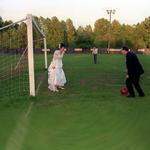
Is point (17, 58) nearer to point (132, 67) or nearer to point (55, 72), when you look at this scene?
point (55, 72)

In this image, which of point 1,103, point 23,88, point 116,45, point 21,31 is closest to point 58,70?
point 23,88

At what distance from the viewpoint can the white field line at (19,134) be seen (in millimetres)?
9391

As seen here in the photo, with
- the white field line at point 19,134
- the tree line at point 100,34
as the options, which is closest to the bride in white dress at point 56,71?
the white field line at point 19,134

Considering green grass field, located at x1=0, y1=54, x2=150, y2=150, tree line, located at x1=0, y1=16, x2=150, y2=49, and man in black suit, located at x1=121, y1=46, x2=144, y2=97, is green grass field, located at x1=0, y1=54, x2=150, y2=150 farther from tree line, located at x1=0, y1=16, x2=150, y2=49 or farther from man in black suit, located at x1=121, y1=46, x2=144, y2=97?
tree line, located at x1=0, y1=16, x2=150, y2=49

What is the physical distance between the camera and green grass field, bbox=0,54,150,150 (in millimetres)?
9648

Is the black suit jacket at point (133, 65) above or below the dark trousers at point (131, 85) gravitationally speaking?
above

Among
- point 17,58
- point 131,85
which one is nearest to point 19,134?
point 131,85

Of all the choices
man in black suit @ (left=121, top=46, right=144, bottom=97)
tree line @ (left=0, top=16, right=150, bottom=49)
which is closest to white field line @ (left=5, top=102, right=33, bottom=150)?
man in black suit @ (left=121, top=46, right=144, bottom=97)

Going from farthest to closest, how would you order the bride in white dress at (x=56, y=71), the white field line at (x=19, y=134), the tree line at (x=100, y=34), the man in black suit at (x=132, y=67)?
the tree line at (x=100, y=34) → the bride in white dress at (x=56, y=71) → the man in black suit at (x=132, y=67) → the white field line at (x=19, y=134)

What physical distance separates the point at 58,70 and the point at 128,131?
1019 centimetres

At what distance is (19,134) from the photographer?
10.6 meters

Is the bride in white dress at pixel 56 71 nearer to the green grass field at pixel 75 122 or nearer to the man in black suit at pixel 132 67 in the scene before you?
the green grass field at pixel 75 122

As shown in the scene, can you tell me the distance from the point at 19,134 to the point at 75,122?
1.96 metres

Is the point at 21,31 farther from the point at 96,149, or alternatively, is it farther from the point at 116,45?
the point at 116,45
